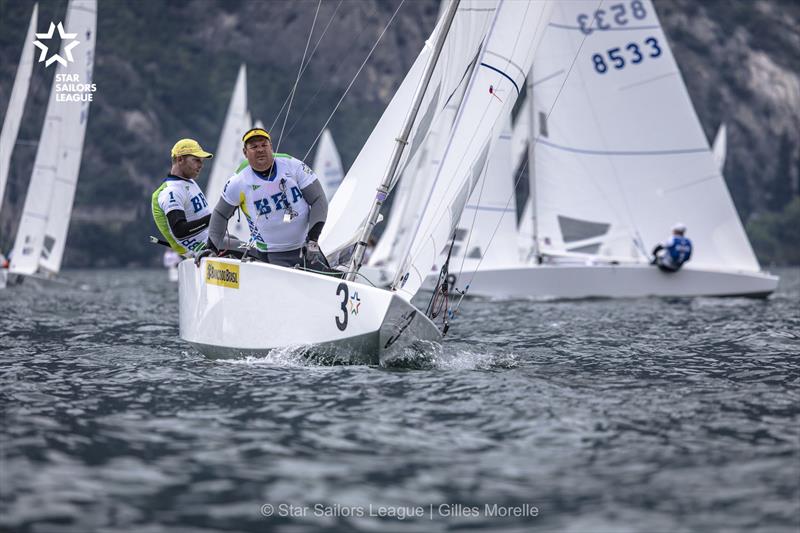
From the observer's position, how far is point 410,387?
6.30 metres

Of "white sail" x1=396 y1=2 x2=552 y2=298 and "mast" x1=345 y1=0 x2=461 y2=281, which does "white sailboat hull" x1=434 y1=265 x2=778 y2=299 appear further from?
"mast" x1=345 y1=0 x2=461 y2=281

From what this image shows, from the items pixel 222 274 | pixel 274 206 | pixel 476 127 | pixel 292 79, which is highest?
pixel 292 79

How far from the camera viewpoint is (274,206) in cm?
778

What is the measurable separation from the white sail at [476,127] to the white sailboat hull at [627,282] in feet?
30.1

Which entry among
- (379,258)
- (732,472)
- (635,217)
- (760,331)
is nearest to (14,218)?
(379,258)

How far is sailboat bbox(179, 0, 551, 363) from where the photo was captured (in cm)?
695

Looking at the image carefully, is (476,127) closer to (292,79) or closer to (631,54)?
(631,54)

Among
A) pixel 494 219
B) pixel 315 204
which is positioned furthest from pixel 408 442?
pixel 494 219

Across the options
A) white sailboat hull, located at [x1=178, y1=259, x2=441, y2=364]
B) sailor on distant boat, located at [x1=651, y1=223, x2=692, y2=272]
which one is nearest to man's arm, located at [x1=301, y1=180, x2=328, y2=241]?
white sailboat hull, located at [x1=178, y1=259, x2=441, y2=364]

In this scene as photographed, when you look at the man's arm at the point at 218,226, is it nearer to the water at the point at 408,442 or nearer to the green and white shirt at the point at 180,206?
the green and white shirt at the point at 180,206

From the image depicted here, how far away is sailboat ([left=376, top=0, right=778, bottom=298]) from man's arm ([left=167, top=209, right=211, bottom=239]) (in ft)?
30.4

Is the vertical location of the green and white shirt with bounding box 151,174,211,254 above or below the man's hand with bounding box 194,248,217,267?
above

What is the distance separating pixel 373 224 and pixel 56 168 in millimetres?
18627

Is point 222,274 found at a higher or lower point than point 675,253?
lower
